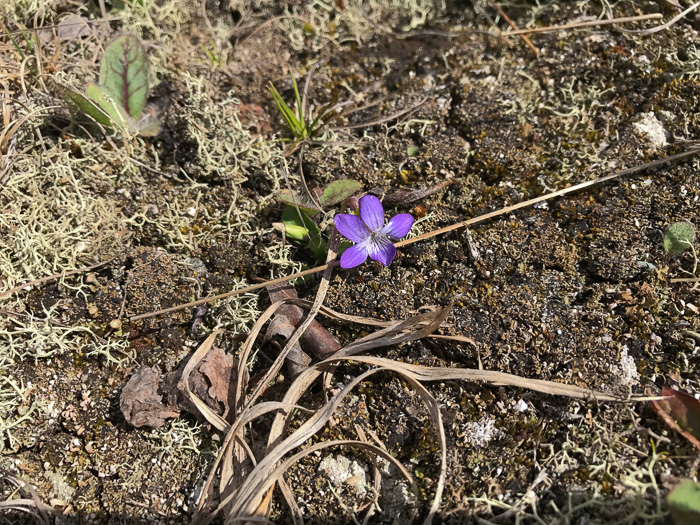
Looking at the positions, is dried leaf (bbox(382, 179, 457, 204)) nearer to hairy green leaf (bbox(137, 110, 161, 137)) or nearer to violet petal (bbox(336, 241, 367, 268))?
violet petal (bbox(336, 241, 367, 268))

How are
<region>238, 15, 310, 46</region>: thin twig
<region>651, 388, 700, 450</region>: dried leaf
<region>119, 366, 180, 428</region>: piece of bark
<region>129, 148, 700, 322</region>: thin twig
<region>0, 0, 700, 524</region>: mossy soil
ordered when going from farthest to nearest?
<region>238, 15, 310, 46</region>: thin twig < <region>129, 148, 700, 322</region>: thin twig < <region>119, 366, 180, 428</region>: piece of bark < <region>0, 0, 700, 524</region>: mossy soil < <region>651, 388, 700, 450</region>: dried leaf

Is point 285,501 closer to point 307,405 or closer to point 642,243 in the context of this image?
point 307,405

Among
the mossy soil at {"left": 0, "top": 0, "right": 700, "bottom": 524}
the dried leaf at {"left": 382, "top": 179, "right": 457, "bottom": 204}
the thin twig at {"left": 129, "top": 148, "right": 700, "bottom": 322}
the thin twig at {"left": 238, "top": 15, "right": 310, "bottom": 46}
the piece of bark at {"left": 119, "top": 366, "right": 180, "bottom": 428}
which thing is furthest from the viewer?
the thin twig at {"left": 238, "top": 15, "right": 310, "bottom": 46}

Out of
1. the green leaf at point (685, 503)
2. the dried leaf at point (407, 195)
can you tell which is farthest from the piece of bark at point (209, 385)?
the green leaf at point (685, 503)

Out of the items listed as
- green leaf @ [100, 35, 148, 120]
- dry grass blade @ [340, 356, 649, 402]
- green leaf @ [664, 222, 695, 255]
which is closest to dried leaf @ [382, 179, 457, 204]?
dry grass blade @ [340, 356, 649, 402]

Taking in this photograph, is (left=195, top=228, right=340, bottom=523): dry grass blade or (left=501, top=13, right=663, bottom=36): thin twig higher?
(left=501, top=13, right=663, bottom=36): thin twig

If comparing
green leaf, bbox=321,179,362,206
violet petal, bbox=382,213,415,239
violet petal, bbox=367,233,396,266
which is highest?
green leaf, bbox=321,179,362,206

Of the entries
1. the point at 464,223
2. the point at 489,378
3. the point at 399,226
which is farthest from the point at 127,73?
the point at 489,378
